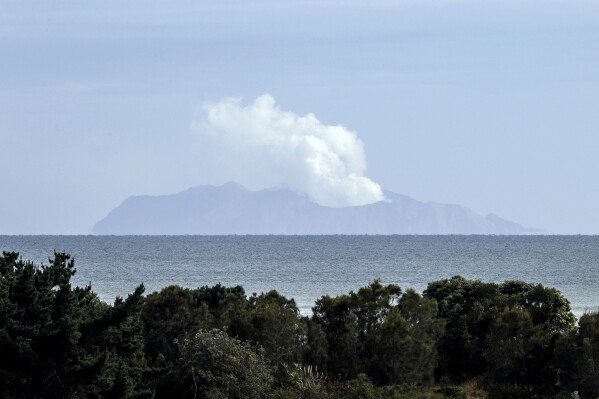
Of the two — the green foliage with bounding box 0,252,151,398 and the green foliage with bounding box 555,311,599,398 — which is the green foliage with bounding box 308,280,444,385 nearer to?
the green foliage with bounding box 555,311,599,398

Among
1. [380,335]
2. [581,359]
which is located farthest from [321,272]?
[581,359]

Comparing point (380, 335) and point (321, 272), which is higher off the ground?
point (321, 272)

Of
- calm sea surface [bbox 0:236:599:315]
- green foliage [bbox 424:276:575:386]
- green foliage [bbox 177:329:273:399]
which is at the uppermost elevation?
calm sea surface [bbox 0:236:599:315]

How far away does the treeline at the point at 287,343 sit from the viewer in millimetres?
26391

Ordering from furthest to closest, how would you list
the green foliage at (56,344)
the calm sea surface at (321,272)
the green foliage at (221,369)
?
the calm sea surface at (321,272) < the green foliage at (221,369) < the green foliage at (56,344)

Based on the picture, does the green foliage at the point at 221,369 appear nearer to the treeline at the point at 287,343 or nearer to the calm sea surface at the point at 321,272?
the treeline at the point at 287,343

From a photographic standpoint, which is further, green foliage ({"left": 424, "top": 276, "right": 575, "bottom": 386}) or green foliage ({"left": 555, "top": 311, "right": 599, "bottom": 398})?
green foliage ({"left": 424, "top": 276, "right": 575, "bottom": 386})

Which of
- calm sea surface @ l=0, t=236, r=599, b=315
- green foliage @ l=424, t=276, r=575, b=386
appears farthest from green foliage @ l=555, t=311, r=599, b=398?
calm sea surface @ l=0, t=236, r=599, b=315

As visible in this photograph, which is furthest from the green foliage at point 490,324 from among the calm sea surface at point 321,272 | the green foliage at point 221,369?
the calm sea surface at point 321,272

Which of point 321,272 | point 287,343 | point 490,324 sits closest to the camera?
point 287,343

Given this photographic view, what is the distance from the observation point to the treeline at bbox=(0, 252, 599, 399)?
86.6 ft

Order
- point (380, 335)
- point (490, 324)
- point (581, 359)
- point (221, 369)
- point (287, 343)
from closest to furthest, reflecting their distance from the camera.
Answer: point (221, 369) < point (581, 359) < point (287, 343) < point (380, 335) < point (490, 324)

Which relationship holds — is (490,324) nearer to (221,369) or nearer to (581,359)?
(581,359)

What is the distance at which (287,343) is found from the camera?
31000 mm
